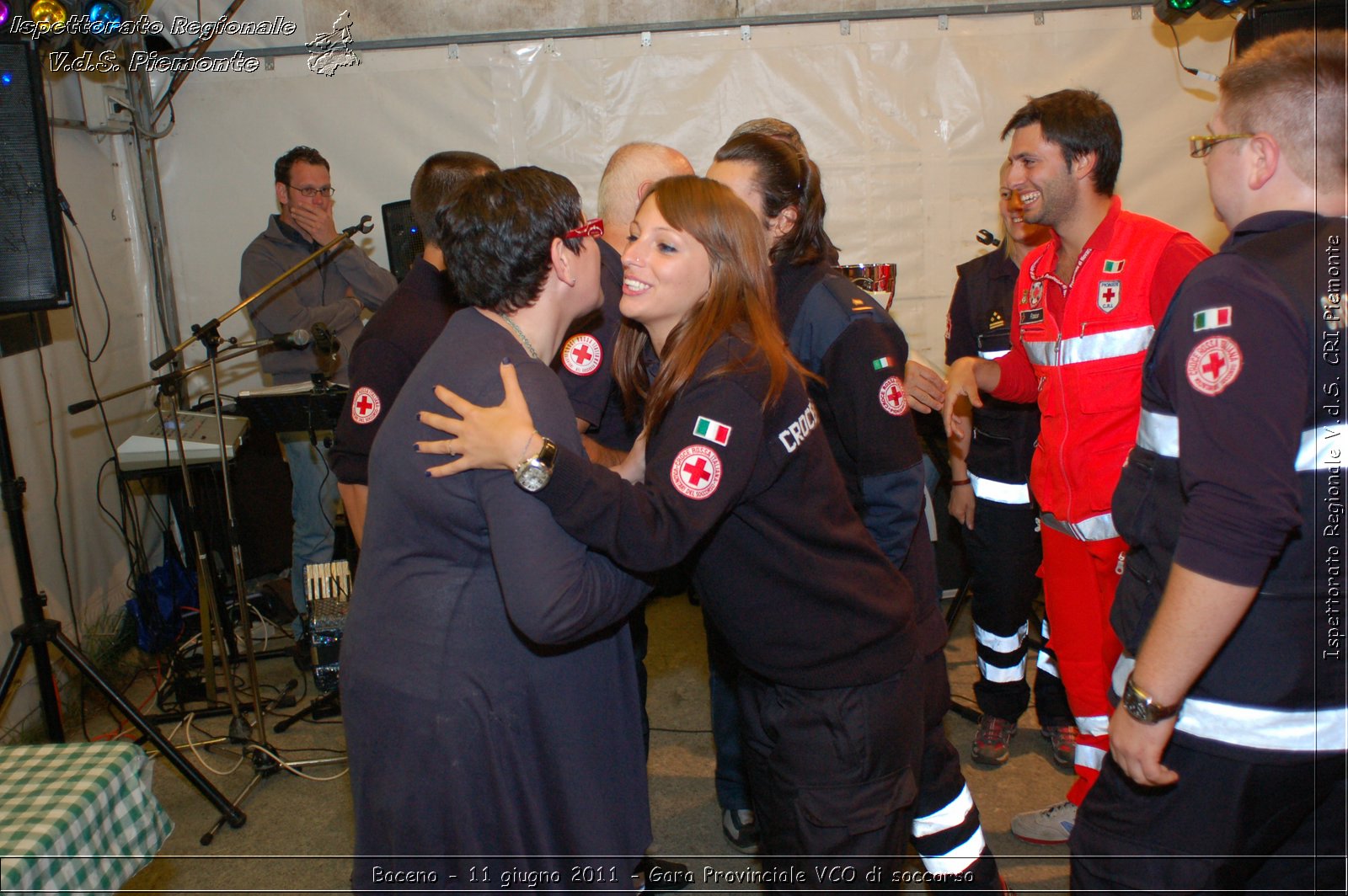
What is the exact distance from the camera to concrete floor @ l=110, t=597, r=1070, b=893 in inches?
112

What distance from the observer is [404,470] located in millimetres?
1557

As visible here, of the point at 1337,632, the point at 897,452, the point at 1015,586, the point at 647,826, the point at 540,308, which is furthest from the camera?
the point at 1015,586

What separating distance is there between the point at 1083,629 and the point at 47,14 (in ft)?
14.5

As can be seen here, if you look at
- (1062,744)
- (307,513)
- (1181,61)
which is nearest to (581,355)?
(1062,744)

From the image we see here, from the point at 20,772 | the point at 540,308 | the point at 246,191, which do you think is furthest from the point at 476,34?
the point at 20,772

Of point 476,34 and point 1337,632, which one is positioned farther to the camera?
point 476,34

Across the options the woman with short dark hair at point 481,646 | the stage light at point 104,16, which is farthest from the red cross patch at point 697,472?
the stage light at point 104,16

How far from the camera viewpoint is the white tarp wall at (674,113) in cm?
498

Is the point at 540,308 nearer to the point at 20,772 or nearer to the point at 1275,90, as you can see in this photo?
the point at 1275,90

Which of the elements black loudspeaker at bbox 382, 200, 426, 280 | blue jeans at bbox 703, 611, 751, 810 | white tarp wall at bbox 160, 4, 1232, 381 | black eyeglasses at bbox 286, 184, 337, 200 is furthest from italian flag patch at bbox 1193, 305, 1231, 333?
black eyeglasses at bbox 286, 184, 337, 200

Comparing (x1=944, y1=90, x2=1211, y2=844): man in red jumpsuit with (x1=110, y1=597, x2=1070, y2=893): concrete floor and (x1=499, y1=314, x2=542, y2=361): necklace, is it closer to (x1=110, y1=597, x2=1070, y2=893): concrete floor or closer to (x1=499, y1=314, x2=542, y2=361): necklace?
(x1=110, y1=597, x2=1070, y2=893): concrete floor

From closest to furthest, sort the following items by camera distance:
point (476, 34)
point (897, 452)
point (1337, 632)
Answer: point (1337, 632)
point (897, 452)
point (476, 34)

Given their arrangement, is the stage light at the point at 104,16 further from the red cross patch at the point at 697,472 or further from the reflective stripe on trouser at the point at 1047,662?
the reflective stripe on trouser at the point at 1047,662

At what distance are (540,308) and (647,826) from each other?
3.40ft
